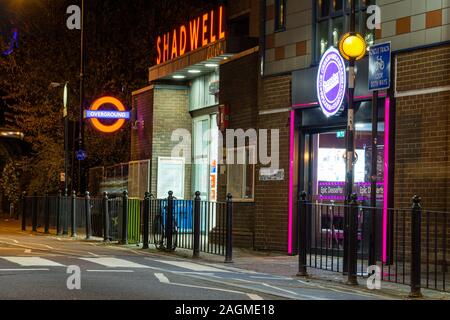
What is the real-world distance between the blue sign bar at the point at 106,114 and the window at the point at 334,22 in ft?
34.9

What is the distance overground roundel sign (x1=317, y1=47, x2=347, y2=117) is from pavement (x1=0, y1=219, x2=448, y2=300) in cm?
336

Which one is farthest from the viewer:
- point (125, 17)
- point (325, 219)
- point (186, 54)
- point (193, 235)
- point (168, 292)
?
point (125, 17)

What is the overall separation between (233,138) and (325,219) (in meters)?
7.36

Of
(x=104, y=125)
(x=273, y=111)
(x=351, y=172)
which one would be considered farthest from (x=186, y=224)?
(x=104, y=125)

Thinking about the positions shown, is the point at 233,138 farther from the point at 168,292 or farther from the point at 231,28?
the point at 168,292

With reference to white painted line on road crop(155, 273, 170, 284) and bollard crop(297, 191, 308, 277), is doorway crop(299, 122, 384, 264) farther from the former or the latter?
white painted line on road crop(155, 273, 170, 284)

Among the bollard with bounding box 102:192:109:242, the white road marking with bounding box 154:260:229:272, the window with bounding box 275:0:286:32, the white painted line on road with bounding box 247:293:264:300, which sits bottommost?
the white road marking with bounding box 154:260:229:272

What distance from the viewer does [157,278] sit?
11344 millimetres

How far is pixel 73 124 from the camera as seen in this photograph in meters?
28.9

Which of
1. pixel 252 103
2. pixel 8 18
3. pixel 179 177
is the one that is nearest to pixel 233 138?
pixel 252 103

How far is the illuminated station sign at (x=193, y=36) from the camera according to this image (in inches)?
816

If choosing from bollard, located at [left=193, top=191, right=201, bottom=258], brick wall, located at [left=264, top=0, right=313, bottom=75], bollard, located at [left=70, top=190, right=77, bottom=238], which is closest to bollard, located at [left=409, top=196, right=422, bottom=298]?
bollard, located at [left=193, top=191, right=201, bottom=258]

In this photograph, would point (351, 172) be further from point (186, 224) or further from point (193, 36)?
point (193, 36)

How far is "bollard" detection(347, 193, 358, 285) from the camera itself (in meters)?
11.7
